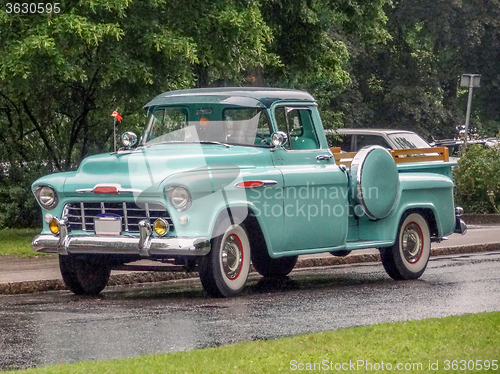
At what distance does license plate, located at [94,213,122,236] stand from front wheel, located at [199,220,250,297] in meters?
0.90

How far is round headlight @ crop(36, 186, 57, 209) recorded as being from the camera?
442 inches

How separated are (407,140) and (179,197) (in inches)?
586

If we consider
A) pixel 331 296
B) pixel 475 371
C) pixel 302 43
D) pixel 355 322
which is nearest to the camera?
pixel 475 371

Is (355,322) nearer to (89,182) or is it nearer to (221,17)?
(89,182)

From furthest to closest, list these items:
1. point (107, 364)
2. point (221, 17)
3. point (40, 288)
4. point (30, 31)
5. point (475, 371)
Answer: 1. point (221, 17)
2. point (30, 31)
3. point (40, 288)
4. point (107, 364)
5. point (475, 371)

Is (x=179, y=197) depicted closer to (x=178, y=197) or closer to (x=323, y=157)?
(x=178, y=197)

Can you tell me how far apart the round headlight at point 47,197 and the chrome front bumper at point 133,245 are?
13.5 inches

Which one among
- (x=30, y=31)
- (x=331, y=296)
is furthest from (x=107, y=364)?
(x=30, y=31)

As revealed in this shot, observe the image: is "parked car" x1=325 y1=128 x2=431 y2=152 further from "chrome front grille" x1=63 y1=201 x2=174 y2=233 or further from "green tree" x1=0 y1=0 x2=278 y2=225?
"chrome front grille" x1=63 y1=201 x2=174 y2=233

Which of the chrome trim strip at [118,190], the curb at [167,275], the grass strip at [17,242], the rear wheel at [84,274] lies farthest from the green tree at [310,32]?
the chrome trim strip at [118,190]

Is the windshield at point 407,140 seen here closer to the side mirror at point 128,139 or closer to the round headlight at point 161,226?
the side mirror at point 128,139

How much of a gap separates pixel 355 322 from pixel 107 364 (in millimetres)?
2870

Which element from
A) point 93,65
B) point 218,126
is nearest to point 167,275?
point 218,126

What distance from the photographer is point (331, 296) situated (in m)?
11.5
